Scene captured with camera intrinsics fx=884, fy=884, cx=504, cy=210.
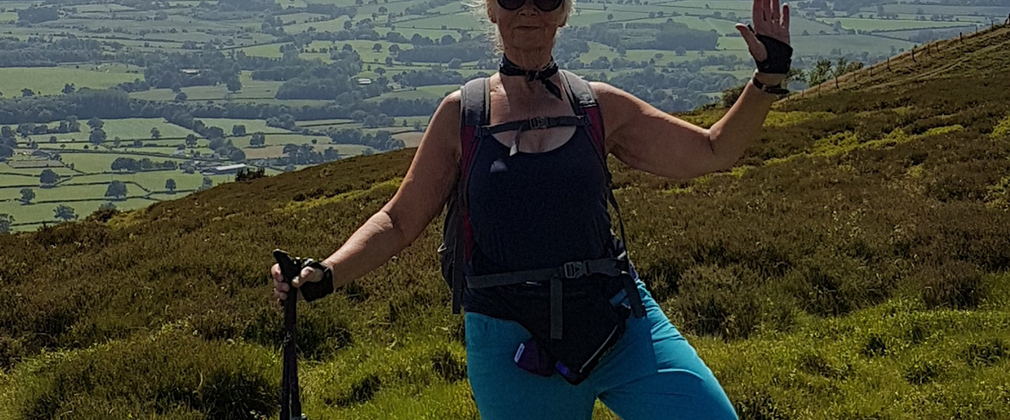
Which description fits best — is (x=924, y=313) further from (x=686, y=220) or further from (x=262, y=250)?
(x=262, y=250)

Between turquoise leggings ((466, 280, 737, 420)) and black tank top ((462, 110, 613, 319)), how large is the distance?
0.34 feet

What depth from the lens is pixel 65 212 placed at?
238 feet

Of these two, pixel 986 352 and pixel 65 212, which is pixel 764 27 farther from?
pixel 65 212

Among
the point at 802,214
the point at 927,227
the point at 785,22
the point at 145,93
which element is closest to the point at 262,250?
the point at 802,214

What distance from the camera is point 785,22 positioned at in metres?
3.00

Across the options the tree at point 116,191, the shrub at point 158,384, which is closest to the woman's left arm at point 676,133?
the shrub at point 158,384

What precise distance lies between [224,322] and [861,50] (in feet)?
576

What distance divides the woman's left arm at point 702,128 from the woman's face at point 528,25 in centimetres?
25

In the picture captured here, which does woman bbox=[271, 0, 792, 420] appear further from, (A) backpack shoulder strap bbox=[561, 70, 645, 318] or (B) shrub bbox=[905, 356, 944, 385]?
(B) shrub bbox=[905, 356, 944, 385]

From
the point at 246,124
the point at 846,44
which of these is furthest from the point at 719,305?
the point at 846,44

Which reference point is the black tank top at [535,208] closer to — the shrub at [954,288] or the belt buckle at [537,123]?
the belt buckle at [537,123]

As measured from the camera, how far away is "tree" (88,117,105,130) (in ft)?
472

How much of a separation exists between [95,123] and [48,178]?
57352 millimetres

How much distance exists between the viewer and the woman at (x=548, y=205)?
2738mm
